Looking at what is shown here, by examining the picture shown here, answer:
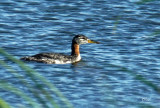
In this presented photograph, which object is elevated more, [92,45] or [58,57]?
[58,57]

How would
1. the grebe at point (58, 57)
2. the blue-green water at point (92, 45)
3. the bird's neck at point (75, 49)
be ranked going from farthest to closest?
1. the bird's neck at point (75, 49)
2. the grebe at point (58, 57)
3. the blue-green water at point (92, 45)

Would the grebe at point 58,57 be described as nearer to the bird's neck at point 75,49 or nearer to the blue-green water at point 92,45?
the bird's neck at point 75,49

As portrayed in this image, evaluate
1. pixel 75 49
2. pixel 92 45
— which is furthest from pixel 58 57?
pixel 92 45

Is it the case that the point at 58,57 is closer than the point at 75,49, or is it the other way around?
the point at 58,57

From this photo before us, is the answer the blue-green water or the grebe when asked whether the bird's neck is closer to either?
the grebe

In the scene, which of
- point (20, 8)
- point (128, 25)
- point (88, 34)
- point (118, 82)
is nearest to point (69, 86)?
point (118, 82)

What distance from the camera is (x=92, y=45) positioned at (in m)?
16.1

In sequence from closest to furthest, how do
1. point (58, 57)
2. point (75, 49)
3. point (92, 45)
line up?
point (58, 57)
point (75, 49)
point (92, 45)

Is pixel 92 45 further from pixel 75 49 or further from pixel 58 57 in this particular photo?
pixel 58 57

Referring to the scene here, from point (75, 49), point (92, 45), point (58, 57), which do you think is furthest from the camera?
point (92, 45)

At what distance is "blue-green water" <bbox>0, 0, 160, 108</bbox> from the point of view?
10.3 metres

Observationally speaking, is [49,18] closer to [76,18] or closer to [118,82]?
[76,18]

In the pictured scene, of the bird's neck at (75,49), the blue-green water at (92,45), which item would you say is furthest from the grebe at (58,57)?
the blue-green water at (92,45)

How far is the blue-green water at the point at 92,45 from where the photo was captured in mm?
10266
